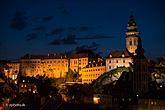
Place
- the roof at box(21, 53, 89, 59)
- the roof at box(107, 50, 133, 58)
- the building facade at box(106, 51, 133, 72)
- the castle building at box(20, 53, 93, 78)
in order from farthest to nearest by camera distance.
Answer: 1. the roof at box(21, 53, 89, 59)
2. the castle building at box(20, 53, 93, 78)
3. the roof at box(107, 50, 133, 58)
4. the building facade at box(106, 51, 133, 72)

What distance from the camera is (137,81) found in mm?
37750

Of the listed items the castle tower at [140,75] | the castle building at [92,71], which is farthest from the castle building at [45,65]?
the castle tower at [140,75]

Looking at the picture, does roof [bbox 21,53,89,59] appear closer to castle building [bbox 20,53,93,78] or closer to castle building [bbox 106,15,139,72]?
castle building [bbox 20,53,93,78]

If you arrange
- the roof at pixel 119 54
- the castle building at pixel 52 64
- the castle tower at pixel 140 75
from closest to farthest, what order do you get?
the castle tower at pixel 140 75 < the roof at pixel 119 54 < the castle building at pixel 52 64

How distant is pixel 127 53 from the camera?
82.4 m

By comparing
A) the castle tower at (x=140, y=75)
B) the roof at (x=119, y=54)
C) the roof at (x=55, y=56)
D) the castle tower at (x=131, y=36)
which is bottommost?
the castle tower at (x=140, y=75)

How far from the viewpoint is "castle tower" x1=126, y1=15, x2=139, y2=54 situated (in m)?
87.4

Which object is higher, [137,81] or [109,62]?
[109,62]

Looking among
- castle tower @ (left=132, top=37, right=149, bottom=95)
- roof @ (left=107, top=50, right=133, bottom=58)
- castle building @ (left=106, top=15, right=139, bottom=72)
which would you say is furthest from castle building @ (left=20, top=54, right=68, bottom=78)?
castle tower @ (left=132, top=37, right=149, bottom=95)

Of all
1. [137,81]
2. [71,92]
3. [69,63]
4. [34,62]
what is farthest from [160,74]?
[34,62]

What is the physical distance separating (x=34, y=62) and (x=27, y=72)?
3.93 m

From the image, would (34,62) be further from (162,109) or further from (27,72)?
(162,109)

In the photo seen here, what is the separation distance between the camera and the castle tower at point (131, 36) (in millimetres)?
87381

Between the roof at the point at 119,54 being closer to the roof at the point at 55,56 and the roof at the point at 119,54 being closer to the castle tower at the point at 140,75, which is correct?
the roof at the point at 55,56
